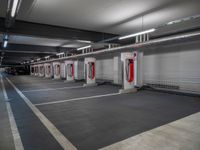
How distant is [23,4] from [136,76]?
7.54 m

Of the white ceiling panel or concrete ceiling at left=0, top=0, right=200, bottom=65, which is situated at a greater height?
the white ceiling panel

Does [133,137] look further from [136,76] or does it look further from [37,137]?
[136,76]

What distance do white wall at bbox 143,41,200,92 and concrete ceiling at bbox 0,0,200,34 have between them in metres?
2.67

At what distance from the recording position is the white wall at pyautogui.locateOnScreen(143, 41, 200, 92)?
7.61 metres

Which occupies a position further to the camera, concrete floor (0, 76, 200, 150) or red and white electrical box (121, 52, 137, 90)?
red and white electrical box (121, 52, 137, 90)

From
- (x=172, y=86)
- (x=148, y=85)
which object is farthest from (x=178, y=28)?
(x=148, y=85)

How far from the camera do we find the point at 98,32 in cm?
830

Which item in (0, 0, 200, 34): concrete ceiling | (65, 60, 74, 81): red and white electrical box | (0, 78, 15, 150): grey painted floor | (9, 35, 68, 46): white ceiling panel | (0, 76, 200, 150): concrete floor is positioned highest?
(9, 35, 68, 46): white ceiling panel

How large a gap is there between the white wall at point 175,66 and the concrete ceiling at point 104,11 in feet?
8.76

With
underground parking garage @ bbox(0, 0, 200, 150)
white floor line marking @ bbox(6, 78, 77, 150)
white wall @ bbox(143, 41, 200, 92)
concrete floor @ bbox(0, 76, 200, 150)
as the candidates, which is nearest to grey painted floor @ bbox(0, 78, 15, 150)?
underground parking garage @ bbox(0, 0, 200, 150)

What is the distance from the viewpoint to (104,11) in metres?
5.23

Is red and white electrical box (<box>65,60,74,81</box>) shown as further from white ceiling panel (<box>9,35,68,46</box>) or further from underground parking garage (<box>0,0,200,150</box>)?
underground parking garage (<box>0,0,200,150</box>)

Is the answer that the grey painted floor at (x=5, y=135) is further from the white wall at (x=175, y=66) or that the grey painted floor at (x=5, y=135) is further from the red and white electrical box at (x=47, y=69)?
the red and white electrical box at (x=47, y=69)

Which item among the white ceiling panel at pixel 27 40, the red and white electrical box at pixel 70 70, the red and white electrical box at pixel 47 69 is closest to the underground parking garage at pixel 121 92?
the white ceiling panel at pixel 27 40
